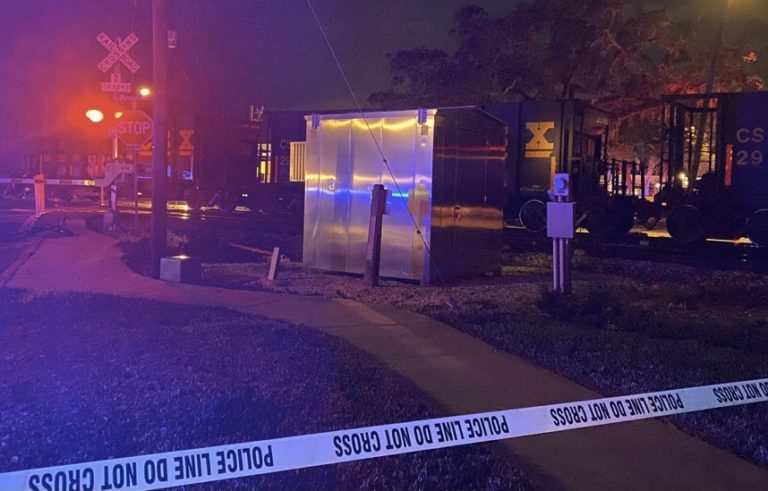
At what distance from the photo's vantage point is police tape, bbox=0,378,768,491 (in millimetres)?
3877

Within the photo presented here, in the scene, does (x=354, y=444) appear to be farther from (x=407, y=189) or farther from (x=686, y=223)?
(x=686, y=223)

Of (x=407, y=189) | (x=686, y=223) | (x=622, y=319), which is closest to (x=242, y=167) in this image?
(x=686, y=223)

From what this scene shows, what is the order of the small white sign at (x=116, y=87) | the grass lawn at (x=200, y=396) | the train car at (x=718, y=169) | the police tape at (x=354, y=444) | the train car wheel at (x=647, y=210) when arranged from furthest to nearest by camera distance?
1. the train car wheel at (x=647, y=210)
2. the train car at (x=718, y=169)
3. the small white sign at (x=116, y=87)
4. the grass lawn at (x=200, y=396)
5. the police tape at (x=354, y=444)

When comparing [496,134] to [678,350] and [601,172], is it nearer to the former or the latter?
[678,350]

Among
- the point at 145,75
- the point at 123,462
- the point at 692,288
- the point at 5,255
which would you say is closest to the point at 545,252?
the point at 692,288

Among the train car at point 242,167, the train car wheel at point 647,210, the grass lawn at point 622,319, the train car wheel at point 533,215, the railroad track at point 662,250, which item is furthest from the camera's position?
the train car at point 242,167

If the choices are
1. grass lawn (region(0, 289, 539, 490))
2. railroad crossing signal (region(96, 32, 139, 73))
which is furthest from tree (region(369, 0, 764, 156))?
grass lawn (region(0, 289, 539, 490))

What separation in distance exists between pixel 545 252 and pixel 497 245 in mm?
3377

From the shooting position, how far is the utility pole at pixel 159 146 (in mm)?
12773

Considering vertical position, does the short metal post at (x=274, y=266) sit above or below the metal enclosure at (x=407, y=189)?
below

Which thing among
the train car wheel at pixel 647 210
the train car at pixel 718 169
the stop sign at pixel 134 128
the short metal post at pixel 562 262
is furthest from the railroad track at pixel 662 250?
the stop sign at pixel 134 128

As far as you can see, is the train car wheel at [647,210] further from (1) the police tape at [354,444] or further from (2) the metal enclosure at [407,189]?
(1) the police tape at [354,444]

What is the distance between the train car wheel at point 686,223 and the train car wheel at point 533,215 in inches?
118

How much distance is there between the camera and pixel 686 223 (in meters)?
19.3
